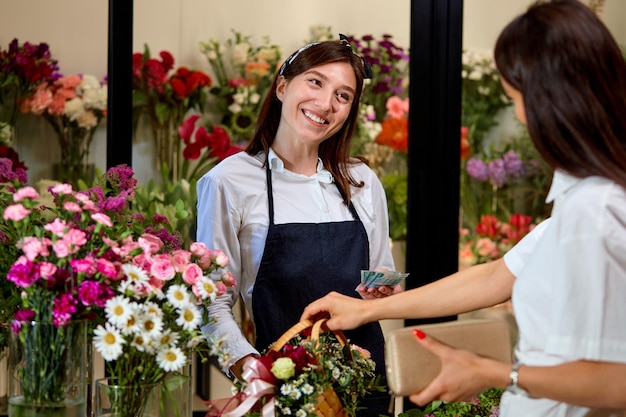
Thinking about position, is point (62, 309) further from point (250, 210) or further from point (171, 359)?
point (250, 210)

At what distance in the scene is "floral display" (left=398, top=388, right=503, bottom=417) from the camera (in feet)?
6.73

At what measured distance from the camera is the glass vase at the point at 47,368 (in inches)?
62.3

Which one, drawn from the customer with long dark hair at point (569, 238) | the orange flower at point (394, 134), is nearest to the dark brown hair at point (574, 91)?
the customer with long dark hair at point (569, 238)

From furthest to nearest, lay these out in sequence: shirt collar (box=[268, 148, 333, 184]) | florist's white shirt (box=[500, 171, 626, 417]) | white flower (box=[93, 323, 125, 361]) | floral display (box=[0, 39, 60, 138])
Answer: floral display (box=[0, 39, 60, 138])
shirt collar (box=[268, 148, 333, 184])
white flower (box=[93, 323, 125, 361])
florist's white shirt (box=[500, 171, 626, 417])

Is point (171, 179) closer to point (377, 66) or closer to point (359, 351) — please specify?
point (377, 66)

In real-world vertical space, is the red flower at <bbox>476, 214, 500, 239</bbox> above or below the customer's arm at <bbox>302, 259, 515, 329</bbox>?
above

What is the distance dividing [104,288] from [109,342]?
101mm

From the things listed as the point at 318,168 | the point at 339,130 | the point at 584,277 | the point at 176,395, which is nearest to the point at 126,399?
the point at 176,395

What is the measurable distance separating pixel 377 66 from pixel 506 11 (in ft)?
1.90

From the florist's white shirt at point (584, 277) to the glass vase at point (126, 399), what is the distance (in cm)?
72

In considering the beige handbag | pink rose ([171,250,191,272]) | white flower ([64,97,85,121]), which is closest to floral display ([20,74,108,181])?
white flower ([64,97,85,121])

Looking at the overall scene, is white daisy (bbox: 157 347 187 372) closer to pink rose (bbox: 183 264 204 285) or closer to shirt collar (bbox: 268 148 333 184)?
pink rose (bbox: 183 264 204 285)

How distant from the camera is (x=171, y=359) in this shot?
62.1 inches

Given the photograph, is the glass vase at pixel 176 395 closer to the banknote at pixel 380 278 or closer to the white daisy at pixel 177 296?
the white daisy at pixel 177 296
